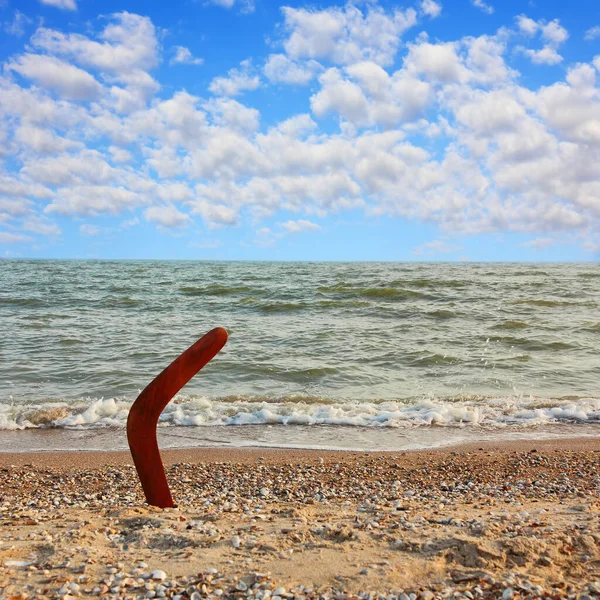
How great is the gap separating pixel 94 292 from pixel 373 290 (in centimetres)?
1450

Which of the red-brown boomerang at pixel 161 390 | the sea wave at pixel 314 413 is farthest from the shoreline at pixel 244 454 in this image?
the red-brown boomerang at pixel 161 390

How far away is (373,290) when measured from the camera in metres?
26.9

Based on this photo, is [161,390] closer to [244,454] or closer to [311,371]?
[244,454]

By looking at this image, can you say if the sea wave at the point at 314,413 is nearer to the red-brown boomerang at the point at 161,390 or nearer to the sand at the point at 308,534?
the sand at the point at 308,534

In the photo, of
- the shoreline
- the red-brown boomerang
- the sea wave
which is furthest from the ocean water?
the red-brown boomerang

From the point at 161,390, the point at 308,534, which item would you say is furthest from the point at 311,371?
the point at 308,534

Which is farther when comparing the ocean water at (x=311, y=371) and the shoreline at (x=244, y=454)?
the ocean water at (x=311, y=371)

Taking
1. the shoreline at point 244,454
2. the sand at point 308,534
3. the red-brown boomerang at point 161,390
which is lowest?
the shoreline at point 244,454

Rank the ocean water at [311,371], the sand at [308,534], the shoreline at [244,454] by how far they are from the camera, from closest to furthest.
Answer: the sand at [308,534] → the shoreline at [244,454] → the ocean water at [311,371]

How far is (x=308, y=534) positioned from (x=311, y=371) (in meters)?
8.07

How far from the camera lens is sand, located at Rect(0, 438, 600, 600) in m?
2.82

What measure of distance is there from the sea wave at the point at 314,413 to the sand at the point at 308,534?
223 centimetres

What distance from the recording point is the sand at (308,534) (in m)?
2.82

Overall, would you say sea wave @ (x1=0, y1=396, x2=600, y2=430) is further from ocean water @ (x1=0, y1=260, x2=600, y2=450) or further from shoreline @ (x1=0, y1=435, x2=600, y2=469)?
shoreline @ (x1=0, y1=435, x2=600, y2=469)
